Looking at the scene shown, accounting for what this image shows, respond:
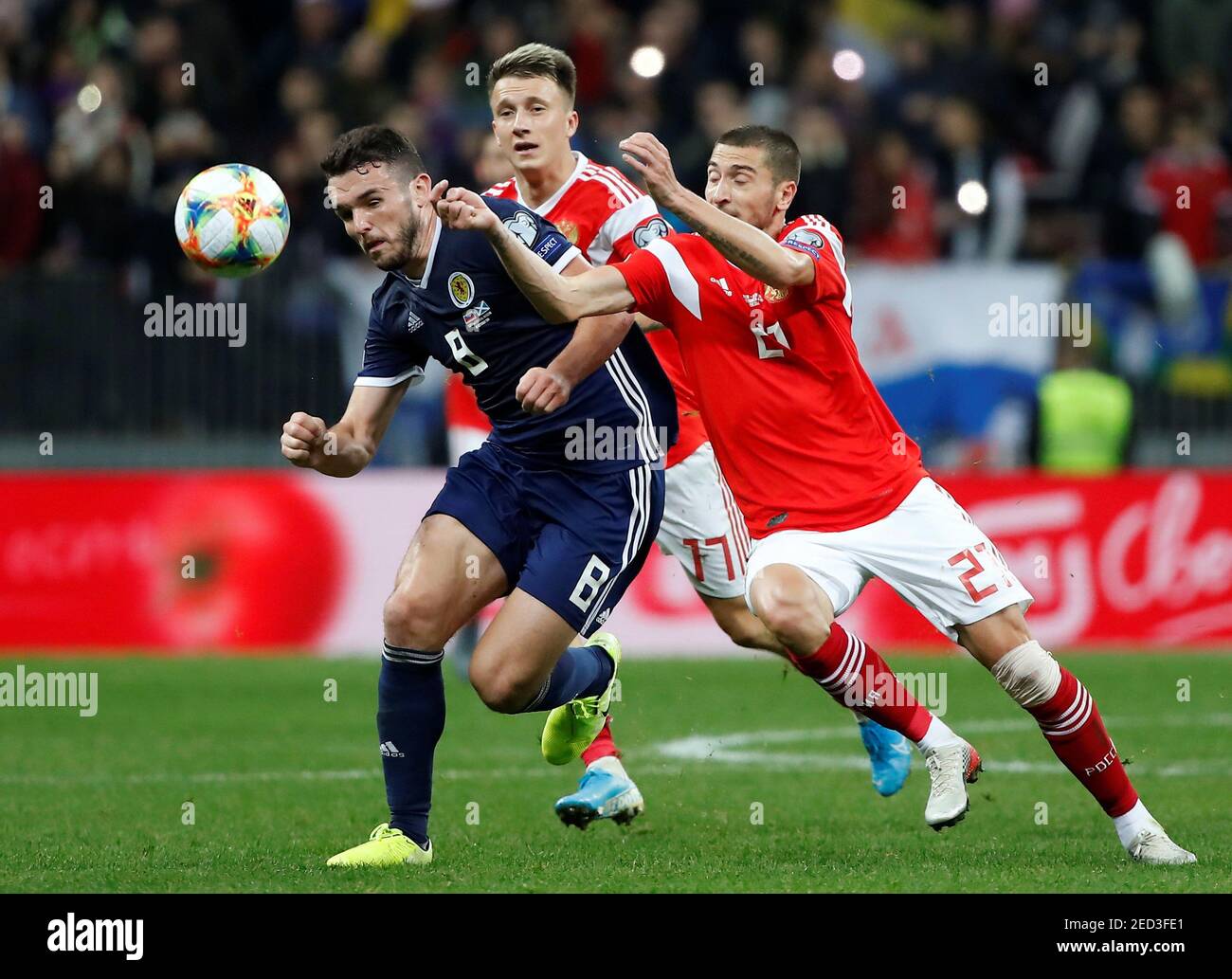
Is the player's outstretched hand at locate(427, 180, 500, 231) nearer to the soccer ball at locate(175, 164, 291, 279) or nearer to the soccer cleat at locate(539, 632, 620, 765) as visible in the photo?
the soccer ball at locate(175, 164, 291, 279)

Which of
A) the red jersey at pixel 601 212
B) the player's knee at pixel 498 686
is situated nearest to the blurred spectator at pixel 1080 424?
the red jersey at pixel 601 212

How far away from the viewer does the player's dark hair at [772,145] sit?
23.2 ft

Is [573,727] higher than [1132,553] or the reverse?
the reverse

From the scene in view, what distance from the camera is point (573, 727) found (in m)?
7.47

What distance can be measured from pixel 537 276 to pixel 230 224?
1.21 meters

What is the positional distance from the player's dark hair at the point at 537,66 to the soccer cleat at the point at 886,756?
2.86 metres

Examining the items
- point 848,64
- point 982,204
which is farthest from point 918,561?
point 848,64

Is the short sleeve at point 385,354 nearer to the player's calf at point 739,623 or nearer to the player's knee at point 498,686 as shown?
the player's knee at point 498,686

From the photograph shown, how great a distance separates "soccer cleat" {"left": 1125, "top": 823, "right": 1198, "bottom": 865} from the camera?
653 cm

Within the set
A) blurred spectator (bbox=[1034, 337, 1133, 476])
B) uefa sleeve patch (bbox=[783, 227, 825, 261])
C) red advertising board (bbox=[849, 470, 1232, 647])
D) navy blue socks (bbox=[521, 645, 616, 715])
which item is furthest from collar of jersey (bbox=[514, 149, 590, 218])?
blurred spectator (bbox=[1034, 337, 1133, 476])

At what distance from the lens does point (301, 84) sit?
1641 cm

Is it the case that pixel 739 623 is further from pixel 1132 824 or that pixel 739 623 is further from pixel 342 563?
pixel 342 563
